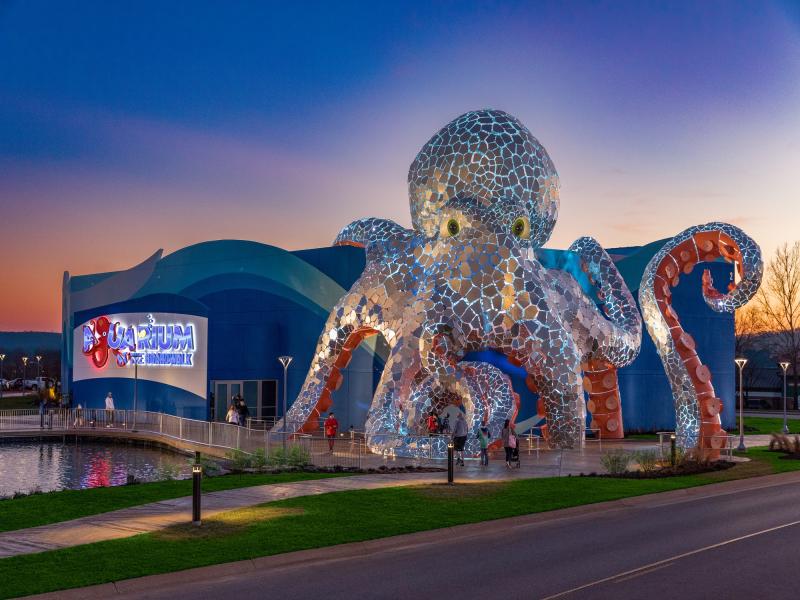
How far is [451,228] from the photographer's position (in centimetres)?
2552

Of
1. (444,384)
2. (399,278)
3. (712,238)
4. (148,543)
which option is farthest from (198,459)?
(712,238)

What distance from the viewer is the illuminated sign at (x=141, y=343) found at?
3653 centimetres

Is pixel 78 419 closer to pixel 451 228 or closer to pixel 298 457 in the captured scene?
pixel 298 457

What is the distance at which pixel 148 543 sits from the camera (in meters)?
11.7

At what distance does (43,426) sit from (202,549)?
27.0 m

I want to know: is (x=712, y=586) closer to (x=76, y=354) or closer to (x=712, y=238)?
(x=712, y=238)

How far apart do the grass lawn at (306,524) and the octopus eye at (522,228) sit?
864 centimetres

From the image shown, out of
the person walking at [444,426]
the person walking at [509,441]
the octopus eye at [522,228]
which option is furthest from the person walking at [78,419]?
the person walking at [509,441]

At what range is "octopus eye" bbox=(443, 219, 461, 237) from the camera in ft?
83.2

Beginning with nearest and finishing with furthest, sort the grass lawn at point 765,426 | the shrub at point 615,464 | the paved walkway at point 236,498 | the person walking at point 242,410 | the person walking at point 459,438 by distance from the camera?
the paved walkway at point 236,498 → the shrub at point 615,464 → the person walking at point 459,438 → the person walking at point 242,410 → the grass lawn at point 765,426

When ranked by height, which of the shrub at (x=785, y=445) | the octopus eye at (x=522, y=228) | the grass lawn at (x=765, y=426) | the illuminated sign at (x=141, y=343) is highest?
the octopus eye at (x=522, y=228)

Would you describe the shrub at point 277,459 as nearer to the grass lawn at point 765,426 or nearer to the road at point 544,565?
the road at point 544,565

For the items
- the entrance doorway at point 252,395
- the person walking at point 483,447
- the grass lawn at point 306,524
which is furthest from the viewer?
the entrance doorway at point 252,395

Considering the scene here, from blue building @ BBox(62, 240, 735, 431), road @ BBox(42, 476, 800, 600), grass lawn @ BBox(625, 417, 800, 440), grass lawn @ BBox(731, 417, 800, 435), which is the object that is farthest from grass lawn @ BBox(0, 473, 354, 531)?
grass lawn @ BBox(731, 417, 800, 435)
